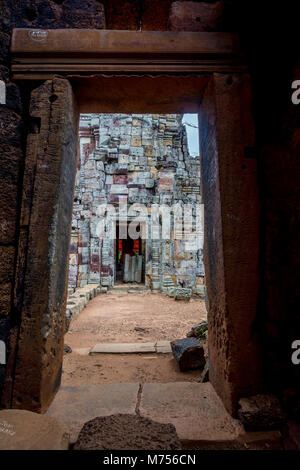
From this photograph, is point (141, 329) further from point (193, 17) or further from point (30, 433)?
point (193, 17)

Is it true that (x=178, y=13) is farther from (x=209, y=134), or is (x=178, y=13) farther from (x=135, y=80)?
(x=209, y=134)

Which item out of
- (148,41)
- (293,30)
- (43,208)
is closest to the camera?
(293,30)

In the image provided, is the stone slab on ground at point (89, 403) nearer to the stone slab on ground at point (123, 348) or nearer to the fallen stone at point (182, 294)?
the stone slab on ground at point (123, 348)

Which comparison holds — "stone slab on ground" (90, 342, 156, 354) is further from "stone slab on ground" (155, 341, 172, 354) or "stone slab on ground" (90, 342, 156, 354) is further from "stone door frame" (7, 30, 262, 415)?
"stone door frame" (7, 30, 262, 415)

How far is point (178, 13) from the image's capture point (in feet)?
6.62

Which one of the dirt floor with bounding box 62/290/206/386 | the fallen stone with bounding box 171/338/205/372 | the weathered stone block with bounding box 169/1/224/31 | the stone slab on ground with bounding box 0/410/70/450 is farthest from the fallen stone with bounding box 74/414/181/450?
the weathered stone block with bounding box 169/1/224/31

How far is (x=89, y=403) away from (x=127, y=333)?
3.11 metres

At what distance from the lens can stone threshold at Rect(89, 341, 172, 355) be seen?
3.51m

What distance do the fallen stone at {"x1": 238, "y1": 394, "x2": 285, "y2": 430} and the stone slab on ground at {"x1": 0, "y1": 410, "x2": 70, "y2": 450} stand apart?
104 cm

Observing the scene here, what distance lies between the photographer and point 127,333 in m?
4.72

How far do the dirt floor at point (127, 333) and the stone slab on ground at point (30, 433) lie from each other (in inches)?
57.5
